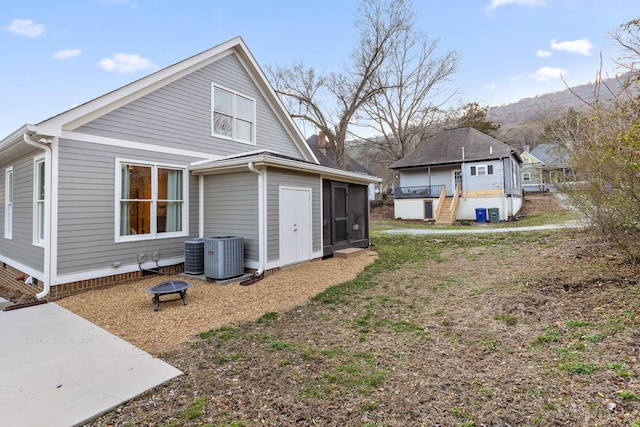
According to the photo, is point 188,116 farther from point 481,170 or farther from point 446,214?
point 481,170

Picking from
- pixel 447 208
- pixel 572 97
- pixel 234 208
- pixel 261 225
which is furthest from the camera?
pixel 447 208

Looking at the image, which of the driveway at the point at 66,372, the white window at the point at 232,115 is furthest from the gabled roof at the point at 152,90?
the driveway at the point at 66,372

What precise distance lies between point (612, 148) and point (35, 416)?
690 cm

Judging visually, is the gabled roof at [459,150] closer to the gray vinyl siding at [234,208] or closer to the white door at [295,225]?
the white door at [295,225]

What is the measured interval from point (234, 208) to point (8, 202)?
6.04 m

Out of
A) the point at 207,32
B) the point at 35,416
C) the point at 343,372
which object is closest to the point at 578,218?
the point at 343,372

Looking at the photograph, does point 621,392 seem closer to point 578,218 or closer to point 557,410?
point 557,410

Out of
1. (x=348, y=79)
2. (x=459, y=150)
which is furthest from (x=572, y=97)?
(x=348, y=79)

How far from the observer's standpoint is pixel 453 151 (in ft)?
70.6

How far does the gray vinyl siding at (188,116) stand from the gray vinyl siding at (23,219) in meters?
1.62

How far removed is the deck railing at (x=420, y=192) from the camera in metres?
21.0

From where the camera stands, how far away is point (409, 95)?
26.3 meters

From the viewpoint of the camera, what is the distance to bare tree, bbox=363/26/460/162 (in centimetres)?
Answer: 2422

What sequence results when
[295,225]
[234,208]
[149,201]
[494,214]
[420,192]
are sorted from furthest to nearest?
1. [420,192]
2. [494,214]
3. [295,225]
4. [234,208]
5. [149,201]
